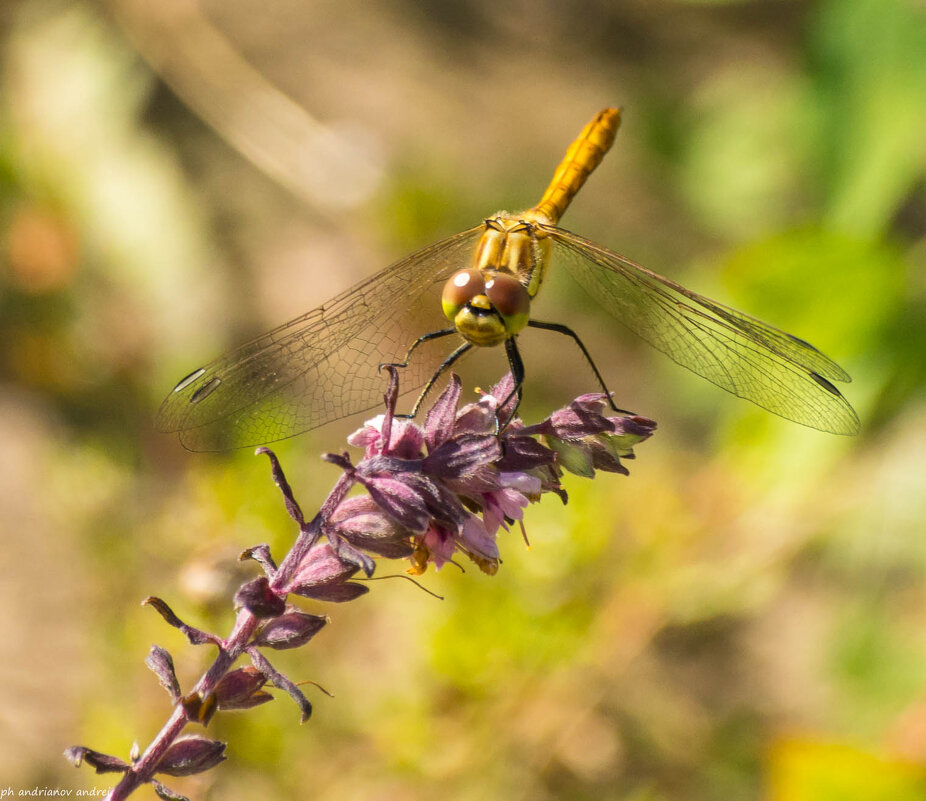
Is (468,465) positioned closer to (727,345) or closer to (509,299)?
(509,299)

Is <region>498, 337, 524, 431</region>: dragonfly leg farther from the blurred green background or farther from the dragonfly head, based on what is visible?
the blurred green background

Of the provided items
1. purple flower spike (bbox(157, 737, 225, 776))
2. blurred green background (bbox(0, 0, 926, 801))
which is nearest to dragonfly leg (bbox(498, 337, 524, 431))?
purple flower spike (bbox(157, 737, 225, 776))

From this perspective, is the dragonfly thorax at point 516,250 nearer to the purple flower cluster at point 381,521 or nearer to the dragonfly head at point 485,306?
the dragonfly head at point 485,306

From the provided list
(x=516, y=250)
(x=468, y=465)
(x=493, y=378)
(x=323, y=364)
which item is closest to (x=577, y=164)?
(x=516, y=250)

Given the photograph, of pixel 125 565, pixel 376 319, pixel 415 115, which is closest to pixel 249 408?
pixel 376 319

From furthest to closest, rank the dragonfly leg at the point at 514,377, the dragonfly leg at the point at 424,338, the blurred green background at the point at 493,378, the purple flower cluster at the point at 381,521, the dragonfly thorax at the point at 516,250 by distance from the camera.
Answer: the blurred green background at the point at 493,378 < the dragonfly thorax at the point at 516,250 < the dragonfly leg at the point at 424,338 < the dragonfly leg at the point at 514,377 < the purple flower cluster at the point at 381,521

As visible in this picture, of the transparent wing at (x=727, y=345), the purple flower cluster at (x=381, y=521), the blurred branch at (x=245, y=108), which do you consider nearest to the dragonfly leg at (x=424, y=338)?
the transparent wing at (x=727, y=345)

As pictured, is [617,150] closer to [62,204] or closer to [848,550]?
[848,550]
